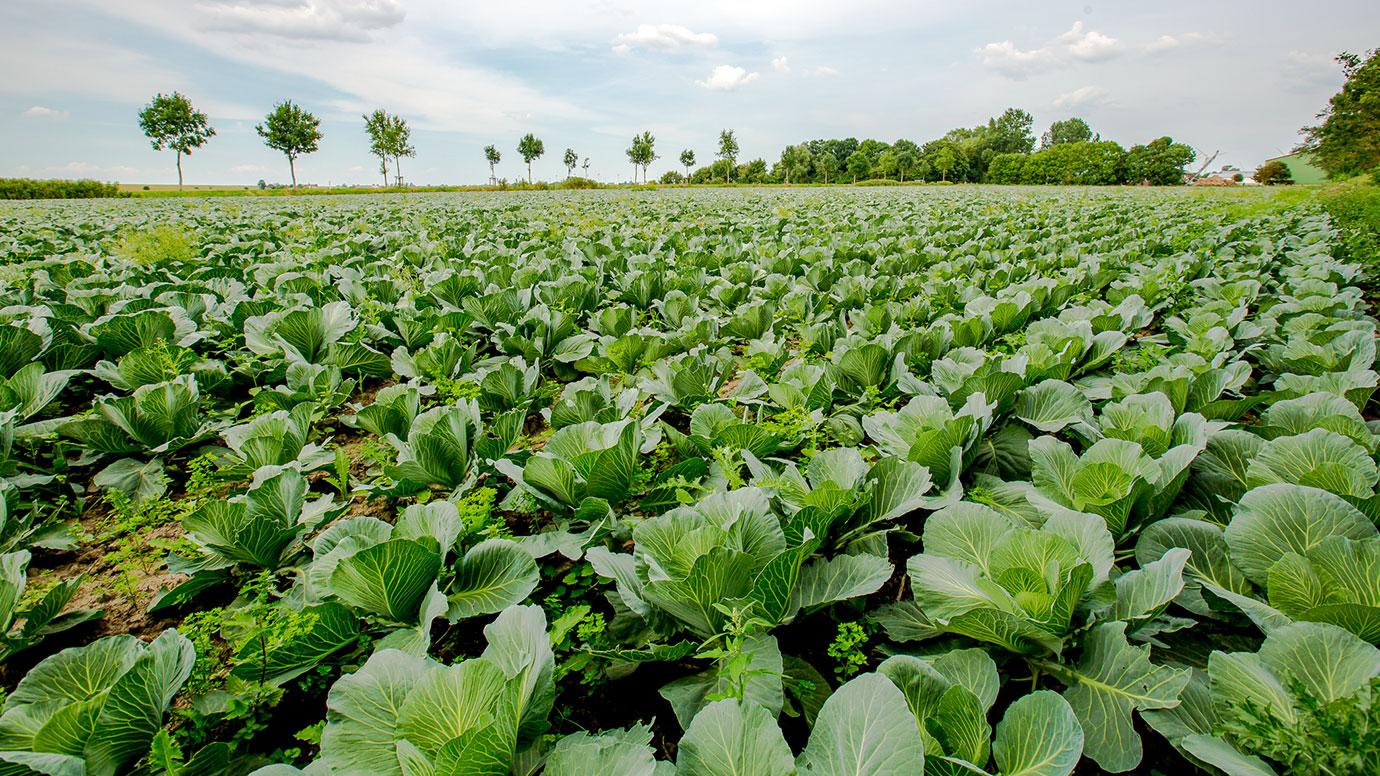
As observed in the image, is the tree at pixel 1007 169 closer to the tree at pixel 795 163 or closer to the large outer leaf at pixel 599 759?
the tree at pixel 795 163

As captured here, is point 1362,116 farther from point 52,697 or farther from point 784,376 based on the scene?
point 52,697

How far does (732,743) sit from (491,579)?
948 millimetres

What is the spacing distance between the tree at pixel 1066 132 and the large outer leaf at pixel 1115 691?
463ft

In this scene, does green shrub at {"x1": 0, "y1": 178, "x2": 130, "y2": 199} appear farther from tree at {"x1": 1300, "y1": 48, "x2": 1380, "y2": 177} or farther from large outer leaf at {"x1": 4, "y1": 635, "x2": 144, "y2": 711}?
tree at {"x1": 1300, "y1": 48, "x2": 1380, "y2": 177}

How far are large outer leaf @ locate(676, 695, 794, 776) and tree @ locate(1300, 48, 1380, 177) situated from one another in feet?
155

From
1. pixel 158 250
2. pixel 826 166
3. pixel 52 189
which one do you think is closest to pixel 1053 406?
pixel 158 250

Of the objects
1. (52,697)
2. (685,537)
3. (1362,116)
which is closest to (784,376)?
(685,537)

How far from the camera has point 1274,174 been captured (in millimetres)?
53844

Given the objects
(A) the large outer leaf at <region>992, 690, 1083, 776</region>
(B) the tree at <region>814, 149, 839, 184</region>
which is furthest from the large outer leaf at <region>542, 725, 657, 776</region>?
(B) the tree at <region>814, 149, 839, 184</region>

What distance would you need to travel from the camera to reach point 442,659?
1.76 meters

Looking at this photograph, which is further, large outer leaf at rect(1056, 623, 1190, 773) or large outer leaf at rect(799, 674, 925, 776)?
large outer leaf at rect(1056, 623, 1190, 773)

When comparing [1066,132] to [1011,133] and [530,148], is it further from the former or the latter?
[530,148]

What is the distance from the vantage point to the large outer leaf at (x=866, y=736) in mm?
1021

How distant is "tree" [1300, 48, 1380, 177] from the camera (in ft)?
103
